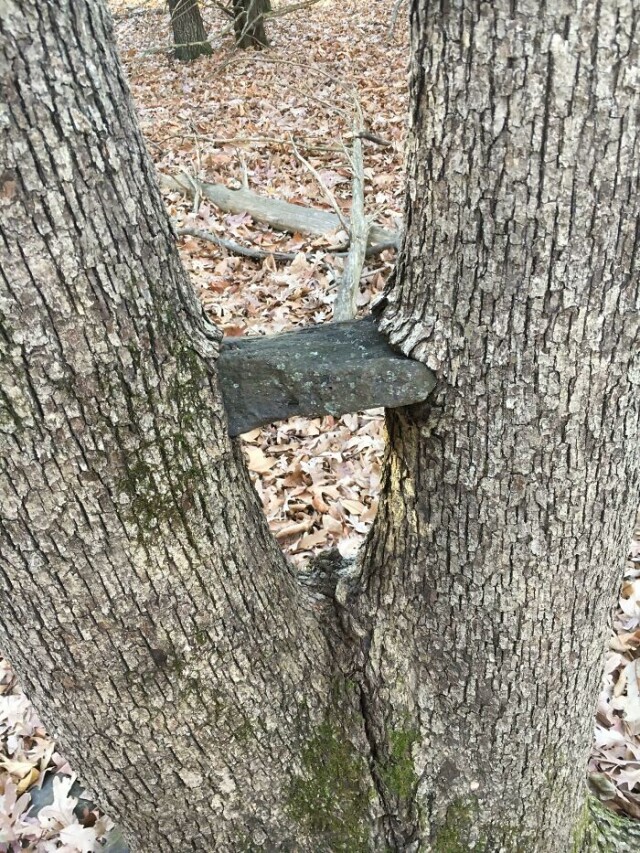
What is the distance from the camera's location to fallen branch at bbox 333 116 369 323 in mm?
3764

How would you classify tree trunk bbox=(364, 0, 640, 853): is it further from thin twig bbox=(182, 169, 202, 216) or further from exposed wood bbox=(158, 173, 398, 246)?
thin twig bbox=(182, 169, 202, 216)

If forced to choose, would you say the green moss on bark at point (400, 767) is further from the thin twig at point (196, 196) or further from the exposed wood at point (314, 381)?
the thin twig at point (196, 196)

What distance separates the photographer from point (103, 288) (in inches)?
42.4

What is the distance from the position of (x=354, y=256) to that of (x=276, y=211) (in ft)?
5.64

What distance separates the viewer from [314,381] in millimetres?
1322

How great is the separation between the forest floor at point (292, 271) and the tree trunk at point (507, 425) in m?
1.04

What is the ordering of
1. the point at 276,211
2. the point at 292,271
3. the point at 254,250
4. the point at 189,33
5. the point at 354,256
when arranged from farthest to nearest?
the point at 189,33, the point at 276,211, the point at 254,250, the point at 292,271, the point at 354,256

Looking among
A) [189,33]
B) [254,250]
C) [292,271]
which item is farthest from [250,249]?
[189,33]

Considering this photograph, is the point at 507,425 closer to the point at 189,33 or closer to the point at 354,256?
the point at 354,256

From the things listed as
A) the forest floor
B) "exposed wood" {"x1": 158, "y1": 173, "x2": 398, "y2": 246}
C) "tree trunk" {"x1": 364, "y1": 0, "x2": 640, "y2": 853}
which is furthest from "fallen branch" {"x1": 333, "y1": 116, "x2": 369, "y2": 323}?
"tree trunk" {"x1": 364, "y1": 0, "x2": 640, "y2": 853}

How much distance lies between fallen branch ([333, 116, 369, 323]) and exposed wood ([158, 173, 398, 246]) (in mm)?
484

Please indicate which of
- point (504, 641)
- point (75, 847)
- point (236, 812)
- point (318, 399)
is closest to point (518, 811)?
point (504, 641)

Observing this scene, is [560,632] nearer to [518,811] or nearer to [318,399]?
[518,811]

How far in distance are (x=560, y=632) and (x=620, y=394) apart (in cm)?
61
